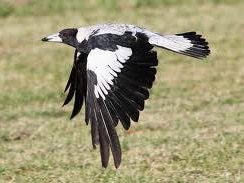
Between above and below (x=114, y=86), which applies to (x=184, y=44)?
above

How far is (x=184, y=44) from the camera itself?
6.78 m

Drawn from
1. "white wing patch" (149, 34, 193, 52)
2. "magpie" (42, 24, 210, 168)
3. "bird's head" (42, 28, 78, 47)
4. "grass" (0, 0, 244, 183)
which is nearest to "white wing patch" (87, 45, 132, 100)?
"magpie" (42, 24, 210, 168)

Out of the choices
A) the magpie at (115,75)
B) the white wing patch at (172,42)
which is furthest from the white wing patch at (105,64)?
the white wing patch at (172,42)

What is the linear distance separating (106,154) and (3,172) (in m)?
1.67

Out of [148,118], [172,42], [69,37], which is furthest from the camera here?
[148,118]

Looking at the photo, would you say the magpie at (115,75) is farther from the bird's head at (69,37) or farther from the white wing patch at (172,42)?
the bird's head at (69,37)

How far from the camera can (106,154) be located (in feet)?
18.2

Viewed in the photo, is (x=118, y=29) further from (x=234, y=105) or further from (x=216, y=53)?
(x=216, y=53)

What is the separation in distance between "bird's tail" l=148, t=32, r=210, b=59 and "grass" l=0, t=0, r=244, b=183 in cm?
93

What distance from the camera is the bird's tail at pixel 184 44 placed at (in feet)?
21.3

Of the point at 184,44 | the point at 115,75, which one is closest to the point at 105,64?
the point at 115,75

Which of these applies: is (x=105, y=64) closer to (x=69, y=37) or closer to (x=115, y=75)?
(x=115, y=75)

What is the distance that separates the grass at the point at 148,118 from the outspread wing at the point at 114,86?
2.81 ft

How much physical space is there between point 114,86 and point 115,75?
86 millimetres
